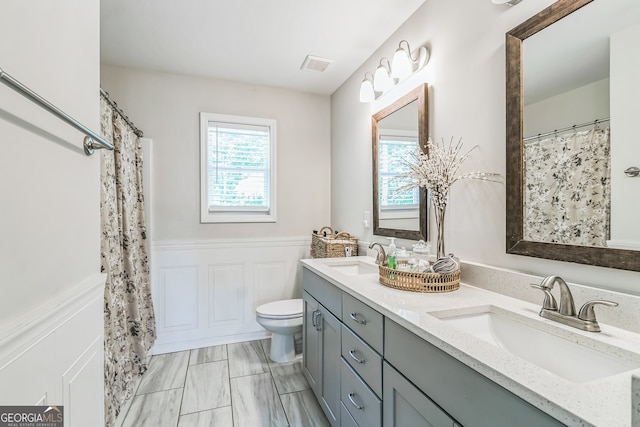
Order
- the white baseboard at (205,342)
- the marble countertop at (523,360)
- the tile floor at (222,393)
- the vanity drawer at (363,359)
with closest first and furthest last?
the marble countertop at (523,360) < the vanity drawer at (363,359) < the tile floor at (222,393) < the white baseboard at (205,342)

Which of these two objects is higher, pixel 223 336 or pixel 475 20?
pixel 475 20

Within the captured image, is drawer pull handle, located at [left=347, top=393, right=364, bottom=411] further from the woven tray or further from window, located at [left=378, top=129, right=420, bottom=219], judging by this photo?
window, located at [left=378, top=129, right=420, bottom=219]

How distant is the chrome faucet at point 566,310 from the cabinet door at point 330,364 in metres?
0.88

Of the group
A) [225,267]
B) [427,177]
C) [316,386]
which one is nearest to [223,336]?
[225,267]

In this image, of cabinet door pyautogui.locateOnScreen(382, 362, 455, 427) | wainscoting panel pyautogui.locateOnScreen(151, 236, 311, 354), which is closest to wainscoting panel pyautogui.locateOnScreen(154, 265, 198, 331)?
wainscoting panel pyautogui.locateOnScreen(151, 236, 311, 354)

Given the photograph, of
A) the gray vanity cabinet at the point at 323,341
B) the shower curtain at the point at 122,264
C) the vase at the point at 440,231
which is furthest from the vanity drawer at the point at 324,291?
the shower curtain at the point at 122,264

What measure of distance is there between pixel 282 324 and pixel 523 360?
185 cm

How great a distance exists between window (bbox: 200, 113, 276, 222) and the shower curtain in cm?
57

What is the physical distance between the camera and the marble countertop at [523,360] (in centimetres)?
52

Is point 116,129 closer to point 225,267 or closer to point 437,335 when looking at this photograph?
point 225,267

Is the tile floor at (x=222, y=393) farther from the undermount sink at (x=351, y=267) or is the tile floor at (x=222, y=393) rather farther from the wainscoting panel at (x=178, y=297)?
the undermount sink at (x=351, y=267)

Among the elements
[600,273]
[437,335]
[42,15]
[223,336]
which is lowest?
[223,336]

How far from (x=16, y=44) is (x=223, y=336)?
2.61 metres

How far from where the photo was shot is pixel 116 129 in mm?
1846
